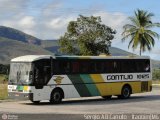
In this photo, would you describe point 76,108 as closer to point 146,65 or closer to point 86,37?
point 146,65

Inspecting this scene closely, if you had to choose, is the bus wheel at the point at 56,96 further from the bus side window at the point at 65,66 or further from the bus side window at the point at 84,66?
the bus side window at the point at 84,66

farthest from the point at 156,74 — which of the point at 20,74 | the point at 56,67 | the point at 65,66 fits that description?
the point at 20,74

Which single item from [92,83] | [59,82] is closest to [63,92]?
[59,82]

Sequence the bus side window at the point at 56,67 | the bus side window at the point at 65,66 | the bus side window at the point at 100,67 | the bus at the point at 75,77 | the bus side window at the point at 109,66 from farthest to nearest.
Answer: the bus side window at the point at 109,66 < the bus side window at the point at 100,67 < the bus side window at the point at 65,66 < the bus side window at the point at 56,67 < the bus at the point at 75,77

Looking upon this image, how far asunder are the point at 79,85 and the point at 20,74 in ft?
12.0

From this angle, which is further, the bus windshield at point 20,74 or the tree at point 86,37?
the tree at point 86,37

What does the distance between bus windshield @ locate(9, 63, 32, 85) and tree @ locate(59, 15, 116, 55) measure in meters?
36.4

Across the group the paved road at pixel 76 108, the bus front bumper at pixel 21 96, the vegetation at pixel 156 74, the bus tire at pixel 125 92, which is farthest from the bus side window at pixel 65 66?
the vegetation at pixel 156 74

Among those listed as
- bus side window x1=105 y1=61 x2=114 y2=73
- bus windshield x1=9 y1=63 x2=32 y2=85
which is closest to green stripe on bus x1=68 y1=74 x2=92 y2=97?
bus side window x1=105 y1=61 x2=114 y2=73

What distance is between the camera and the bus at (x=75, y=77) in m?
25.2

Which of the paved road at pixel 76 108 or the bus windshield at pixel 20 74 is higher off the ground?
the bus windshield at pixel 20 74

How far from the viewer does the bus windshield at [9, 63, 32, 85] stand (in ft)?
82.5

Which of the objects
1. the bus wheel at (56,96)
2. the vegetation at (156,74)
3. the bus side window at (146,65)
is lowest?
the bus wheel at (56,96)

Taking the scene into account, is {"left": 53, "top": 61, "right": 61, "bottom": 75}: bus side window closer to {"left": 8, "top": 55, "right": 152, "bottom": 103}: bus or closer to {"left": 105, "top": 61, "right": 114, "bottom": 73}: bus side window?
{"left": 8, "top": 55, "right": 152, "bottom": 103}: bus
